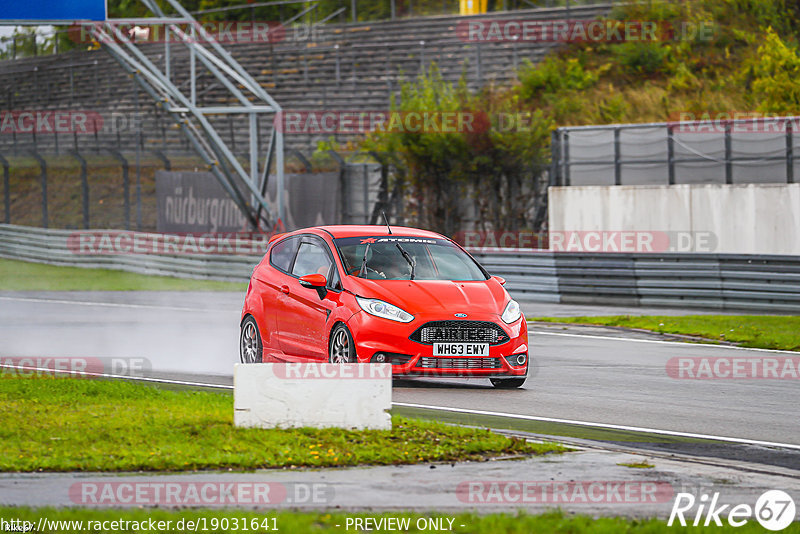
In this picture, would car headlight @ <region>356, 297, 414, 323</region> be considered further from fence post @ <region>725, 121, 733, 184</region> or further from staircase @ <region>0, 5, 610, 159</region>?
staircase @ <region>0, 5, 610, 159</region>

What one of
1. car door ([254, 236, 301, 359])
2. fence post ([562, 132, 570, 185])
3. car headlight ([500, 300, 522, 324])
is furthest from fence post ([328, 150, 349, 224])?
car headlight ([500, 300, 522, 324])

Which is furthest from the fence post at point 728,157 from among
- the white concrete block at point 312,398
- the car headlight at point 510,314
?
the white concrete block at point 312,398


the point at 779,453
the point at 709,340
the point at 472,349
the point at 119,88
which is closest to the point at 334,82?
the point at 119,88

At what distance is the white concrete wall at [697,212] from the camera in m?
26.2

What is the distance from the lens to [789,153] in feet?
84.8

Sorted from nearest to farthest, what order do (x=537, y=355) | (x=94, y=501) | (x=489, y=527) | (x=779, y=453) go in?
(x=489, y=527)
(x=94, y=501)
(x=779, y=453)
(x=537, y=355)

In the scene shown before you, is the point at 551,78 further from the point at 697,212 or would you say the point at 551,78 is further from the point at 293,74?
the point at 697,212

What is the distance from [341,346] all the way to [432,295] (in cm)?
102

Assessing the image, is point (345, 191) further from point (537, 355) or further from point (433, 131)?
point (537, 355)

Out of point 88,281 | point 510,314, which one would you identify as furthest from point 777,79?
point 510,314

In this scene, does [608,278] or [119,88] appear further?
[119,88]

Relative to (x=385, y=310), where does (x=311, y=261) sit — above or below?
above

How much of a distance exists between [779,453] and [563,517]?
2.92 metres

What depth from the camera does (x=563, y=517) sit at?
266 inches
